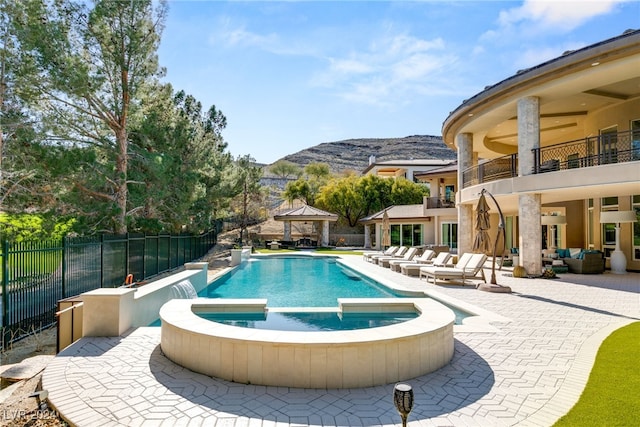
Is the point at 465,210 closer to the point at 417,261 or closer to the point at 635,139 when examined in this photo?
Answer: the point at 417,261

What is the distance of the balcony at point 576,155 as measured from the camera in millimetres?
13023

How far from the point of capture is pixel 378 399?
3.95 m

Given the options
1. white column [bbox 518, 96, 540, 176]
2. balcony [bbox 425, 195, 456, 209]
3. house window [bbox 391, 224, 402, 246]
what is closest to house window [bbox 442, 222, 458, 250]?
balcony [bbox 425, 195, 456, 209]

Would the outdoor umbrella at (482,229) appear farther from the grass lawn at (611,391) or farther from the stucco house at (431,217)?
the stucco house at (431,217)

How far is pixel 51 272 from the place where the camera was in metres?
7.43

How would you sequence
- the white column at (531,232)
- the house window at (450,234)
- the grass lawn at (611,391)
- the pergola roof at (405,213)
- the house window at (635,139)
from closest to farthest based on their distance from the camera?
1. the grass lawn at (611,391)
2. the white column at (531,232)
3. the house window at (635,139)
4. the house window at (450,234)
5. the pergola roof at (405,213)

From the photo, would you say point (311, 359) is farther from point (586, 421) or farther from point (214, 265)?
point (214, 265)

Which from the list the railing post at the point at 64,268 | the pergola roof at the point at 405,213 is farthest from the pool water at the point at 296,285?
the pergola roof at the point at 405,213

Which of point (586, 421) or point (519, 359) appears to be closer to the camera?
point (586, 421)

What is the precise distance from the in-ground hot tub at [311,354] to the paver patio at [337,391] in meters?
0.13

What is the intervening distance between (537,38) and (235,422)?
56.1ft

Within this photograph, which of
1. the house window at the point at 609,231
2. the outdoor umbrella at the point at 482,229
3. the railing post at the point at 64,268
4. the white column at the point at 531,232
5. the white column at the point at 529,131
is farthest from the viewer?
the house window at the point at 609,231

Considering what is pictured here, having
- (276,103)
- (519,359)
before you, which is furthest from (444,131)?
(519,359)

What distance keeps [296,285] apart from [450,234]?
19.3 meters
